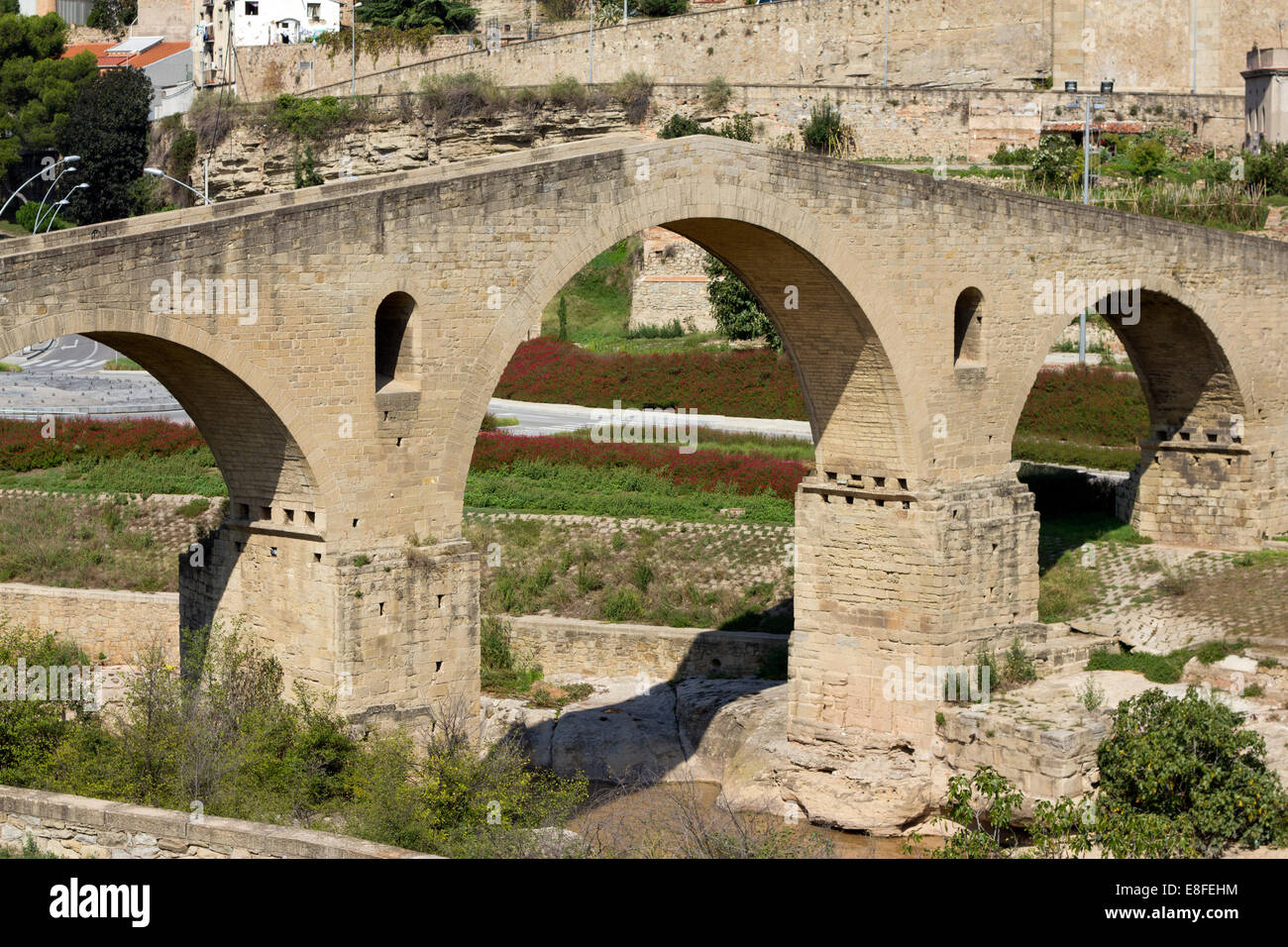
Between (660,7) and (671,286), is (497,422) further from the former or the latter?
(660,7)

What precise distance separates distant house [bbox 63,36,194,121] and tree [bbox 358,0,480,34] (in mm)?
6886

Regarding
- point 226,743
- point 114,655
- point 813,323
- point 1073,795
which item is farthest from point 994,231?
point 114,655

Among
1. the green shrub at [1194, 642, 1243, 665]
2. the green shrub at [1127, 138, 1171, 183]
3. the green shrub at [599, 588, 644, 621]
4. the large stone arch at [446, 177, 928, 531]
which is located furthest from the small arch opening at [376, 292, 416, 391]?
the green shrub at [1127, 138, 1171, 183]

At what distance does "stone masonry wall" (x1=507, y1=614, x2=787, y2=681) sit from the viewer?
21000 mm

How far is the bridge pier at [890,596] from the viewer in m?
17.8

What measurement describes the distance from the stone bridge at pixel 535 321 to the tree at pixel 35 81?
3587 centimetres

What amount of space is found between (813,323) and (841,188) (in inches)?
60.6

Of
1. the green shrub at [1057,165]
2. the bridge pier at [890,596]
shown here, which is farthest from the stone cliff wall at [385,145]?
the bridge pier at [890,596]

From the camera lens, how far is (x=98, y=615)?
22.7 meters

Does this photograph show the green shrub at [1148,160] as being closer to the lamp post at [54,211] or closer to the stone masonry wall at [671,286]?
the stone masonry wall at [671,286]

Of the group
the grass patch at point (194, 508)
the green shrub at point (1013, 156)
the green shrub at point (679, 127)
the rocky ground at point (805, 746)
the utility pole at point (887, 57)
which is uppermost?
the utility pole at point (887, 57)

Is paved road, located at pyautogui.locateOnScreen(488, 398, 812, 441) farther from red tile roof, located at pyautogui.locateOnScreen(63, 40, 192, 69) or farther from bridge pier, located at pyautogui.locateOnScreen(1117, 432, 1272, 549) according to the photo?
red tile roof, located at pyautogui.locateOnScreen(63, 40, 192, 69)

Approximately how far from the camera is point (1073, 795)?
16.3 m
